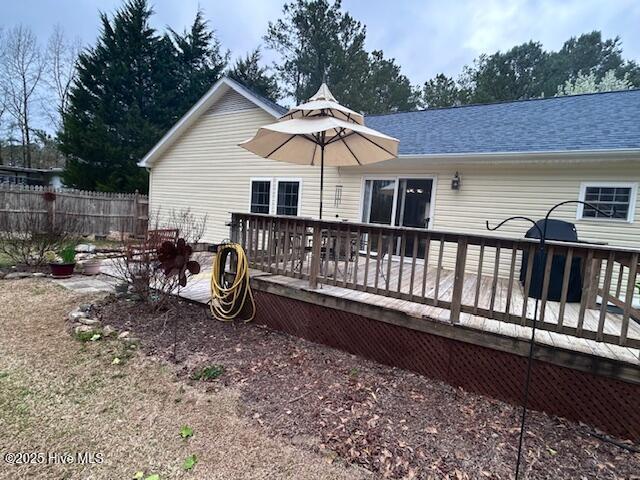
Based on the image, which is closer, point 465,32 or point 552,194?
point 552,194

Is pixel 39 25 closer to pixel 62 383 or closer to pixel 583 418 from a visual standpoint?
pixel 62 383

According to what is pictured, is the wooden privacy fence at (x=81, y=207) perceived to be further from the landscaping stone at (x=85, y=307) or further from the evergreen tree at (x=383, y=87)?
the evergreen tree at (x=383, y=87)

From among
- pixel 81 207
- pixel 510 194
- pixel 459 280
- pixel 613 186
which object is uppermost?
pixel 613 186

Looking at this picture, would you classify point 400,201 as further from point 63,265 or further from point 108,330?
point 63,265

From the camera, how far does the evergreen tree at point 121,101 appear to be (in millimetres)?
15555

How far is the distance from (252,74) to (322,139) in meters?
17.0

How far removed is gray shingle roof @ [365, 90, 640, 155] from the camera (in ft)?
18.1

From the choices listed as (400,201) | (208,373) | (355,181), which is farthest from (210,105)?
(208,373)

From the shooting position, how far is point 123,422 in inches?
97.2

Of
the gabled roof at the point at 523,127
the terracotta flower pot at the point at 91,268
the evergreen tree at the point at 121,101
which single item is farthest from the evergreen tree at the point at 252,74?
the terracotta flower pot at the point at 91,268

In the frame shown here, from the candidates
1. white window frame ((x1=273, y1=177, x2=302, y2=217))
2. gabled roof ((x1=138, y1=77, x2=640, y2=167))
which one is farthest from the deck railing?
white window frame ((x1=273, y1=177, x2=302, y2=217))

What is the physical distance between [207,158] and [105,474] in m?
9.30

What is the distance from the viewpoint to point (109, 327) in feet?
13.2

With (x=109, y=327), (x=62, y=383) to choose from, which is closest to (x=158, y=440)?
(x=62, y=383)
